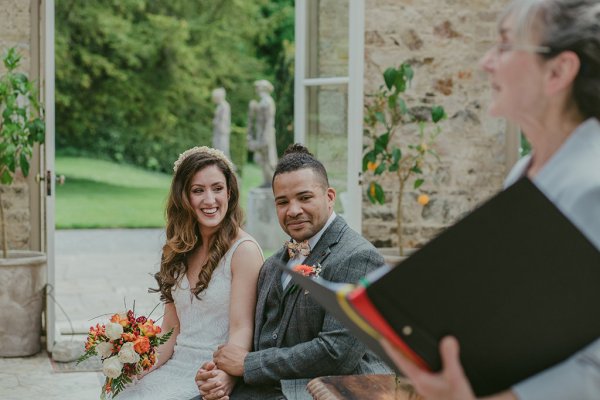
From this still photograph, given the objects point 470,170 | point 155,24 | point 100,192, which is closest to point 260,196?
point 470,170

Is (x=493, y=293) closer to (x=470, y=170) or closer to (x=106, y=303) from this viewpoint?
(x=470, y=170)

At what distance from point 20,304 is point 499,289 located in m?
4.99

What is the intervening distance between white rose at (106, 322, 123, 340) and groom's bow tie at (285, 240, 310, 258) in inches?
22.0

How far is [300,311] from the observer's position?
2.81 metres

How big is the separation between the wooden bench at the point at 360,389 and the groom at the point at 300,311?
37 cm

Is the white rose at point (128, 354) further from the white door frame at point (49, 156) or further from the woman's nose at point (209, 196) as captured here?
the white door frame at point (49, 156)

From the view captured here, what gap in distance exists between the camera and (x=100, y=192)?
1891 cm

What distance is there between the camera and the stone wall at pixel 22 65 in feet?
19.3

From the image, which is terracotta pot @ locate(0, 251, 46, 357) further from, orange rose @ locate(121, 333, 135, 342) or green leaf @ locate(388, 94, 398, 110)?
orange rose @ locate(121, 333, 135, 342)

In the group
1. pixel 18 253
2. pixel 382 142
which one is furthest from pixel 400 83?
pixel 18 253

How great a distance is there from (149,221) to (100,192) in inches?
109

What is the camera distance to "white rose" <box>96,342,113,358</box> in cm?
296

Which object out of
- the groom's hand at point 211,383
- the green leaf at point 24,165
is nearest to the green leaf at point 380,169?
the green leaf at point 24,165

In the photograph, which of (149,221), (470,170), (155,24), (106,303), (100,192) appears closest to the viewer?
(470,170)
